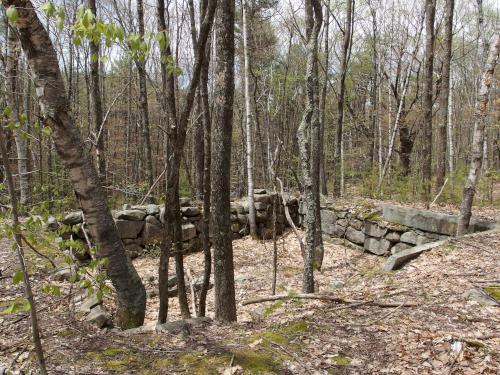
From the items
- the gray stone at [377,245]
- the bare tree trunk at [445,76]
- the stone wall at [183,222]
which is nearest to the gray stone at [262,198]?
the stone wall at [183,222]

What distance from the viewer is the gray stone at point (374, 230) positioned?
7.83 metres

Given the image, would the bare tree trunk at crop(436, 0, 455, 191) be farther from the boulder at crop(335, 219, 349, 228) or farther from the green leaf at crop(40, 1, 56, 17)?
the green leaf at crop(40, 1, 56, 17)

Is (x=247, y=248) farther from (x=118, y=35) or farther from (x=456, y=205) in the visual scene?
(x=118, y=35)

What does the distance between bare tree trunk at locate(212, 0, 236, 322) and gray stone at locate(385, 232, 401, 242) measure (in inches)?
198

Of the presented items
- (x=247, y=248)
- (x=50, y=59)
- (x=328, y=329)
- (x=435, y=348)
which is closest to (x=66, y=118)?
(x=50, y=59)

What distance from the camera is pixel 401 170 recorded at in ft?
35.4

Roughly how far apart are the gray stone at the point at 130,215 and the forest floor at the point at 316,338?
3168 mm

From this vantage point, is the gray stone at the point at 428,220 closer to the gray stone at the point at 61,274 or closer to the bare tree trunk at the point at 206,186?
the bare tree trunk at the point at 206,186

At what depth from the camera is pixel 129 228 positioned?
7805 millimetres

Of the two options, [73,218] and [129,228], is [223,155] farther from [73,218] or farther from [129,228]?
[129,228]

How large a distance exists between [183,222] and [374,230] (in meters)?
4.37

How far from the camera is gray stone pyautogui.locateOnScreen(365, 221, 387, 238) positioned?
308 inches

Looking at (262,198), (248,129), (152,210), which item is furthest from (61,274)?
(262,198)

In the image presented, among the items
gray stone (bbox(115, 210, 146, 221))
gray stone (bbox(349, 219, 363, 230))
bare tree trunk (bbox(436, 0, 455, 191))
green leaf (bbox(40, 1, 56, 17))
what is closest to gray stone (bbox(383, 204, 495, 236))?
gray stone (bbox(349, 219, 363, 230))
